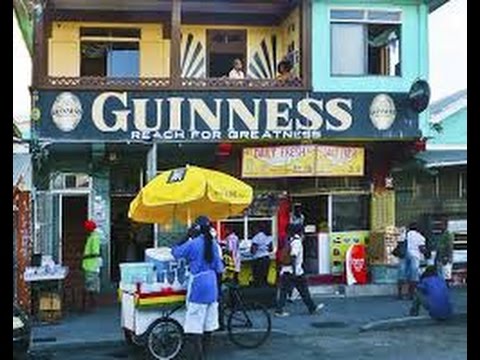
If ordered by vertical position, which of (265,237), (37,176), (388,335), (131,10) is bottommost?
(388,335)

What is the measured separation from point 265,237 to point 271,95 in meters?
3.14

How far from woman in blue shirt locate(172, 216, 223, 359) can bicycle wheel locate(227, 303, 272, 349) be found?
119 cm

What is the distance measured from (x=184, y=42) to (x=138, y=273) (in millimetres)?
9577

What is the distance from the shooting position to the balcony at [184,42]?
59.9 ft

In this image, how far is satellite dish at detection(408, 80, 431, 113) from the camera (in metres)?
18.0

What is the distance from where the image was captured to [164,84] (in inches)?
696

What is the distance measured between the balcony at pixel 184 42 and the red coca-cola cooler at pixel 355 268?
4051 mm

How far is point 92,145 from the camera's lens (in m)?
17.5

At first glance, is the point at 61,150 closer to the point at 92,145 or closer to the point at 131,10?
the point at 92,145

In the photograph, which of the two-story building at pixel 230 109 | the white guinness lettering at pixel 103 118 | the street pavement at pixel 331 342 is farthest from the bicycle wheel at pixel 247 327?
the white guinness lettering at pixel 103 118

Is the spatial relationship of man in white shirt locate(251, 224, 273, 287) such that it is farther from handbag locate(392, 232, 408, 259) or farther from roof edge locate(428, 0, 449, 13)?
roof edge locate(428, 0, 449, 13)

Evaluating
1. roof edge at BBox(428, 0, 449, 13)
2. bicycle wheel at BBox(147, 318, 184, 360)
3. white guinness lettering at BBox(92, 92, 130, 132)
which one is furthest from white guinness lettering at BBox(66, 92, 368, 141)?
bicycle wheel at BBox(147, 318, 184, 360)

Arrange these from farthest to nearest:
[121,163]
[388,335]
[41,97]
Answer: [121,163], [41,97], [388,335]

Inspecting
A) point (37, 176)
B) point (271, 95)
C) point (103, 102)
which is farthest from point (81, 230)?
point (271, 95)
